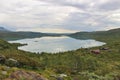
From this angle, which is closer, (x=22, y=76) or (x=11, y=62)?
(x=22, y=76)

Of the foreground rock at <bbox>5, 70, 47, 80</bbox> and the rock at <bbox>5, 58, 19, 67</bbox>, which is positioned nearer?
the foreground rock at <bbox>5, 70, 47, 80</bbox>

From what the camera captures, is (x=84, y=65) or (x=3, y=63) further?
(x=84, y=65)

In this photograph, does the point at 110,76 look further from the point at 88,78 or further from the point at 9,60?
the point at 9,60

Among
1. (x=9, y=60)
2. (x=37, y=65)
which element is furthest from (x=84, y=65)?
(x=9, y=60)

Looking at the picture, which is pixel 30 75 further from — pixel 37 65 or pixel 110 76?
pixel 110 76

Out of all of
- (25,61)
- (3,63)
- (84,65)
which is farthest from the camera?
(84,65)

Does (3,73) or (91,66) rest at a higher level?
(3,73)

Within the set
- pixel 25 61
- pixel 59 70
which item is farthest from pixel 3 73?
pixel 59 70

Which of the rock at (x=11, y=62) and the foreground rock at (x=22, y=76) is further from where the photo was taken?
the rock at (x=11, y=62)

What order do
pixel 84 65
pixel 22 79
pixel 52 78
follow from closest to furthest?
pixel 22 79 < pixel 52 78 < pixel 84 65
